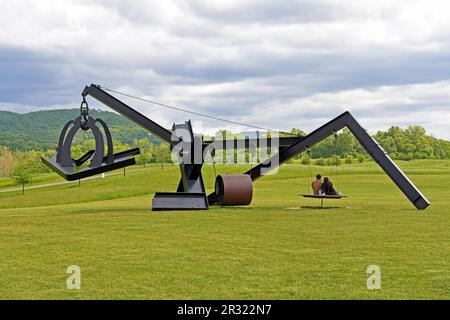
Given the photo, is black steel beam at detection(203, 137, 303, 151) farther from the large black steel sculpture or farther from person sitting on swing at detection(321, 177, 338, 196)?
person sitting on swing at detection(321, 177, 338, 196)

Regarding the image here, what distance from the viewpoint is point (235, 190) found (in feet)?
80.6

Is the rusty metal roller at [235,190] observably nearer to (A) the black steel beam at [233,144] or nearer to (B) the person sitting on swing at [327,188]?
(A) the black steel beam at [233,144]

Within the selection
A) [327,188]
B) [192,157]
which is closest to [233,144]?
[192,157]

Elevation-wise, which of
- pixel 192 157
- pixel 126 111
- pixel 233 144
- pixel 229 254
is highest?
pixel 126 111

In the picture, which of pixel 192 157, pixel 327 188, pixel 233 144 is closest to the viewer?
pixel 327 188

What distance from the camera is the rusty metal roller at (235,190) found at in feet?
80.3

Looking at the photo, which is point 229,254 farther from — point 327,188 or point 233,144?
point 233,144

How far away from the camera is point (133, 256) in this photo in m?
11.9

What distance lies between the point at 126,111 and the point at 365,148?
977 cm

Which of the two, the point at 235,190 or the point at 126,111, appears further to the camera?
the point at 126,111

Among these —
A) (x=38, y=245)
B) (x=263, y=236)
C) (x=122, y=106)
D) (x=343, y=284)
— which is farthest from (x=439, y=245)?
(x=122, y=106)

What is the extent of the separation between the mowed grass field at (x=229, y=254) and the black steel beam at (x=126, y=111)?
4406 millimetres

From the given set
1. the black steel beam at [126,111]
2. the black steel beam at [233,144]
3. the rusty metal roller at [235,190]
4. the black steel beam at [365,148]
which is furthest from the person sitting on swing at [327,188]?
the black steel beam at [126,111]
